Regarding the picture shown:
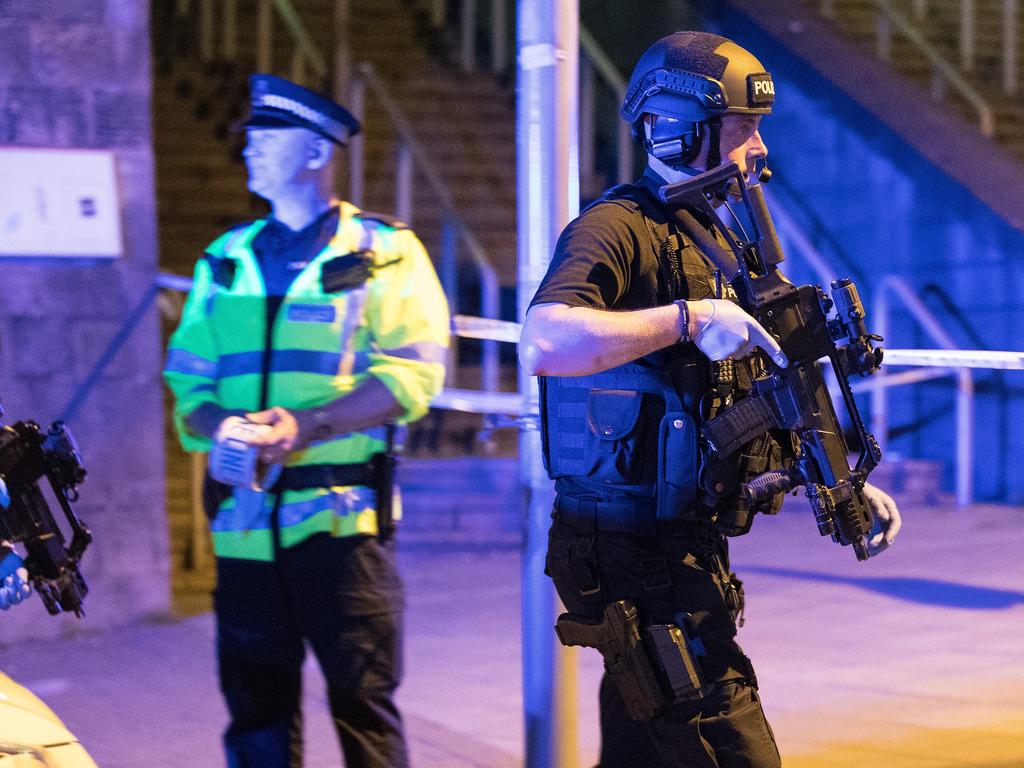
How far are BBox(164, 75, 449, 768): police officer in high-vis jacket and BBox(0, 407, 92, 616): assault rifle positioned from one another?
379 mm

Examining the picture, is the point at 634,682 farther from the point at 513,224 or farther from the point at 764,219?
the point at 513,224

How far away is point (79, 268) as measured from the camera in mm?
6070

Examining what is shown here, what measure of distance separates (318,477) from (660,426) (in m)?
0.97

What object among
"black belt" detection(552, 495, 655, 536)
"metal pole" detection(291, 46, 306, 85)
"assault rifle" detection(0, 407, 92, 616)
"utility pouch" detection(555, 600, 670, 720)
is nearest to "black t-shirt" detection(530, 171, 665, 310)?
"black belt" detection(552, 495, 655, 536)

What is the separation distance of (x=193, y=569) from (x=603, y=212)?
18.5 feet

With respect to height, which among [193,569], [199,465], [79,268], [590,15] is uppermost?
[590,15]

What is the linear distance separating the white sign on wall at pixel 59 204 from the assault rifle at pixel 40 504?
9.82ft

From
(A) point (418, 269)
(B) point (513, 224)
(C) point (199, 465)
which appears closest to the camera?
(A) point (418, 269)

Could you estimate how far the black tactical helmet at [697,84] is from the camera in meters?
2.88

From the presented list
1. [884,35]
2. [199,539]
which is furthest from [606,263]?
[884,35]

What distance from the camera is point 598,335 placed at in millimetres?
2641

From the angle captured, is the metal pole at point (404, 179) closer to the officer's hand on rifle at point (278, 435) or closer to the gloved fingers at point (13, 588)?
the officer's hand on rifle at point (278, 435)

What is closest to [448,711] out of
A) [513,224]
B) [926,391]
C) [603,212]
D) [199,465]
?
[603,212]

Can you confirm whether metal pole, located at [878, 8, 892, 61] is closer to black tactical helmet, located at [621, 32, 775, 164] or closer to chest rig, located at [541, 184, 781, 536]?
black tactical helmet, located at [621, 32, 775, 164]
